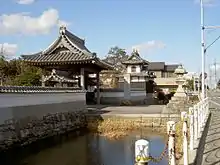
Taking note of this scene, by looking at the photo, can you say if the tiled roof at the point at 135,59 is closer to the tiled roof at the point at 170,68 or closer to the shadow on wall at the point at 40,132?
the shadow on wall at the point at 40,132

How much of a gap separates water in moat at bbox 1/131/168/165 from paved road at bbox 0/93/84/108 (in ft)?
6.84

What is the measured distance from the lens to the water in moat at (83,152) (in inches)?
449

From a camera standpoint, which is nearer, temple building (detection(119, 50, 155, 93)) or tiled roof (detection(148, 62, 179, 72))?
temple building (detection(119, 50, 155, 93))

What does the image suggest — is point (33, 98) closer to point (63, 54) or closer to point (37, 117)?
point (37, 117)

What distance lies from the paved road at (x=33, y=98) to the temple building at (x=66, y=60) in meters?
3.47

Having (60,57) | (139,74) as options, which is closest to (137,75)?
(139,74)

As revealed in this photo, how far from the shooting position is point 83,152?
13.2 meters

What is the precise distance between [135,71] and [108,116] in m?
25.5

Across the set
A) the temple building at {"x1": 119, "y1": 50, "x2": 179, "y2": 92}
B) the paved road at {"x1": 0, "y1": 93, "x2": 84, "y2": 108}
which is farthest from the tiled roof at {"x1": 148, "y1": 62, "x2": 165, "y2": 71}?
the paved road at {"x1": 0, "y1": 93, "x2": 84, "y2": 108}

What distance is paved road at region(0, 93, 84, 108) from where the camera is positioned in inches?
536

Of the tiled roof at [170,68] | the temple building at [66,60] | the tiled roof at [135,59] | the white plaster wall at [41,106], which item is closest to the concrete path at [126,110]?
the white plaster wall at [41,106]

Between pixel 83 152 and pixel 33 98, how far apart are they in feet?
15.1

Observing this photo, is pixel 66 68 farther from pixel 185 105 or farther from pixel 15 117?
pixel 15 117

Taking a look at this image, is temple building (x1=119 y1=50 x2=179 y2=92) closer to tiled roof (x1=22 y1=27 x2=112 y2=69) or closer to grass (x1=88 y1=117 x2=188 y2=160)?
tiled roof (x1=22 y1=27 x2=112 y2=69)
